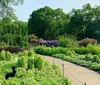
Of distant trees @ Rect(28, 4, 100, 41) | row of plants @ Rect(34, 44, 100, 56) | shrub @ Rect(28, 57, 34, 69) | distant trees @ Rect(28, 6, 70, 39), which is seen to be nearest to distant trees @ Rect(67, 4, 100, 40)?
distant trees @ Rect(28, 4, 100, 41)

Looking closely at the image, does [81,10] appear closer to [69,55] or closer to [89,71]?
[69,55]

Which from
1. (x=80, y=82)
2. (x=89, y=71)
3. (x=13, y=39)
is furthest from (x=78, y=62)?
(x=13, y=39)

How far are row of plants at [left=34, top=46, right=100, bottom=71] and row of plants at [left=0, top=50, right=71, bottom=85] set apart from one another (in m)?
3.25

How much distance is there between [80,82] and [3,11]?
2292 cm

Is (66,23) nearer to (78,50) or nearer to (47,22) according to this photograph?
(47,22)

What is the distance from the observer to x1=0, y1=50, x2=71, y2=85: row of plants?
789cm

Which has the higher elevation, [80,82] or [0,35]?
[0,35]

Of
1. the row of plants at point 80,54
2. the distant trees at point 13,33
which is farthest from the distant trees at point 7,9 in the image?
the row of plants at point 80,54

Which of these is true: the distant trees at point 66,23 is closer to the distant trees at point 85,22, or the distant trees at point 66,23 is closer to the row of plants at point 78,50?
the distant trees at point 85,22

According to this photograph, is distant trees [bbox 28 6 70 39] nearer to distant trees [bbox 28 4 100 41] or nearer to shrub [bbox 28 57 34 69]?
distant trees [bbox 28 4 100 41]

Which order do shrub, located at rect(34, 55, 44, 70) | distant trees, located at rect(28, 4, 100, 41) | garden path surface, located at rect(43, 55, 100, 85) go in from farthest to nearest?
distant trees, located at rect(28, 4, 100, 41) → shrub, located at rect(34, 55, 44, 70) → garden path surface, located at rect(43, 55, 100, 85)

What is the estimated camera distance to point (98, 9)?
127 feet

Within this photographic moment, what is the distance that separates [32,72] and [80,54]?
1113cm

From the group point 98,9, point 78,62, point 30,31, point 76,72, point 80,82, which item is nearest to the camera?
point 80,82
